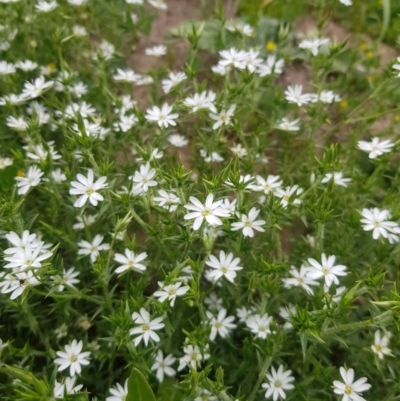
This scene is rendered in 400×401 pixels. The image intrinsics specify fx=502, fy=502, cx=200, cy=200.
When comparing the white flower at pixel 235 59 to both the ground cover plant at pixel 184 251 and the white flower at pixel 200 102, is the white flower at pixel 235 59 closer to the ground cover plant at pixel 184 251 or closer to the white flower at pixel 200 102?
the ground cover plant at pixel 184 251

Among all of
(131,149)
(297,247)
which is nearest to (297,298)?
(297,247)

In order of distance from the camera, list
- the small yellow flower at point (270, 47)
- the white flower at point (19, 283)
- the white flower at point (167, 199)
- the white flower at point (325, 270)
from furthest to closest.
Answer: the small yellow flower at point (270, 47)
the white flower at point (167, 199)
the white flower at point (325, 270)
the white flower at point (19, 283)

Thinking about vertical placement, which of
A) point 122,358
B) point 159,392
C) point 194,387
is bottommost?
point 122,358

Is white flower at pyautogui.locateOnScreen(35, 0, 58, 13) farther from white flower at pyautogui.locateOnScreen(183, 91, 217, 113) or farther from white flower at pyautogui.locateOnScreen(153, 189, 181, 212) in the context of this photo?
white flower at pyautogui.locateOnScreen(153, 189, 181, 212)

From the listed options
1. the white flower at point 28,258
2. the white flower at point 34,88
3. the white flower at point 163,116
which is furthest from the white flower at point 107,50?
the white flower at point 28,258

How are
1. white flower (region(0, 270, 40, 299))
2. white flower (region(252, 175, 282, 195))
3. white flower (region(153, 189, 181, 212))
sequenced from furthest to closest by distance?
white flower (region(252, 175, 282, 195)), white flower (region(153, 189, 181, 212)), white flower (region(0, 270, 40, 299))

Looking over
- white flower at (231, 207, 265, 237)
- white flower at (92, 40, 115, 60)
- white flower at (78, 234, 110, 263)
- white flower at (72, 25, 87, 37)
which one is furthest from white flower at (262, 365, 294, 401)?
white flower at (72, 25, 87, 37)

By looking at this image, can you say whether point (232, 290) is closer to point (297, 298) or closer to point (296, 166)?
point (297, 298)
